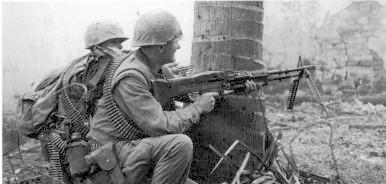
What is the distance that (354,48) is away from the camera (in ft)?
40.6

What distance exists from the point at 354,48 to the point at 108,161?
10.0m

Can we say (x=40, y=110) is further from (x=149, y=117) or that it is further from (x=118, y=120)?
(x=149, y=117)

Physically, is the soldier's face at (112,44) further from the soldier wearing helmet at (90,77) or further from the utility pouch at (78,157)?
the utility pouch at (78,157)

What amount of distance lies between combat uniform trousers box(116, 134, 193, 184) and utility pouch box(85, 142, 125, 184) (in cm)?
5

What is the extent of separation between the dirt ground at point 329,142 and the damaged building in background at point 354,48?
79 cm

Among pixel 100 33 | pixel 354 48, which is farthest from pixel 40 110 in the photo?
pixel 354 48

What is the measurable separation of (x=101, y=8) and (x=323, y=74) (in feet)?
19.7

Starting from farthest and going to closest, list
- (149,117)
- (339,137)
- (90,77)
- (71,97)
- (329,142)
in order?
(339,137)
(329,142)
(71,97)
(90,77)
(149,117)

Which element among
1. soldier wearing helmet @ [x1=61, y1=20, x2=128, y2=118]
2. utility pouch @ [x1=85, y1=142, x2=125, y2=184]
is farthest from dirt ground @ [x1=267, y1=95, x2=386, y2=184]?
soldier wearing helmet @ [x1=61, y1=20, x2=128, y2=118]

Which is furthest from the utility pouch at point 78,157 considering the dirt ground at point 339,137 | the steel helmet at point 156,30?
the dirt ground at point 339,137

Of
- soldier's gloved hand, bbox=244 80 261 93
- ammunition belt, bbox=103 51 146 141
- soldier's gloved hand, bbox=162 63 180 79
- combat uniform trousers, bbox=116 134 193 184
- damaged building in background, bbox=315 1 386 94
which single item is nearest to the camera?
combat uniform trousers, bbox=116 134 193 184

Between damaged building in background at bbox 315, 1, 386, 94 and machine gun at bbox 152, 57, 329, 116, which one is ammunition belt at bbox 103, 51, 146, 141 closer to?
machine gun at bbox 152, 57, 329, 116

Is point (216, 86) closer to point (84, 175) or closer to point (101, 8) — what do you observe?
point (84, 175)

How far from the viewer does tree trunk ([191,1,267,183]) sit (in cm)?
440
